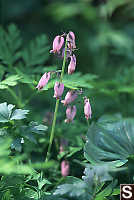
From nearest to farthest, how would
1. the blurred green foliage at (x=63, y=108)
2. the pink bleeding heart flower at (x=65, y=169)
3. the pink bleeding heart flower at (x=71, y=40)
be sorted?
1. the blurred green foliage at (x=63, y=108)
2. the pink bleeding heart flower at (x=71, y=40)
3. the pink bleeding heart flower at (x=65, y=169)

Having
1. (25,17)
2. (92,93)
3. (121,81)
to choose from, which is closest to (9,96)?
(92,93)

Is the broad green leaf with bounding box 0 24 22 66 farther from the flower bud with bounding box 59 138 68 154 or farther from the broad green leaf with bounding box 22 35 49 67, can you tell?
the flower bud with bounding box 59 138 68 154

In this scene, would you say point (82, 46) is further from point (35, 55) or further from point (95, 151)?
point (95, 151)

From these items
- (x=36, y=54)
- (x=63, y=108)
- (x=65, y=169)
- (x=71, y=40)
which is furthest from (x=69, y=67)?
(x=63, y=108)

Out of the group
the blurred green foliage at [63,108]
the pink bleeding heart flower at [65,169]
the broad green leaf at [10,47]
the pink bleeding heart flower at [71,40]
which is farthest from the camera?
the broad green leaf at [10,47]

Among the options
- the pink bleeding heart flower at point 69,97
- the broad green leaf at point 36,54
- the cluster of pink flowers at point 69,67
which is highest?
the broad green leaf at point 36,54

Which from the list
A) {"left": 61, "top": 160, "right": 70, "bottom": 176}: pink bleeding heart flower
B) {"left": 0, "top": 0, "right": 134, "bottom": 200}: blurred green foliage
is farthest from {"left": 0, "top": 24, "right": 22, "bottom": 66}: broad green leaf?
{"left": 61, "top": 160, "right": 70, "bottom": 176}: pink bleeding heart flower

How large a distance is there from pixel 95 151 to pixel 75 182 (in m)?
0.20

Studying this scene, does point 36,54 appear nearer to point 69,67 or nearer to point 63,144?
point 63,144

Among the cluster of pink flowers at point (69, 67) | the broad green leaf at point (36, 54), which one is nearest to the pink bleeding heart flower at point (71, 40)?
the cluster of pink flowers at point (69, 67)

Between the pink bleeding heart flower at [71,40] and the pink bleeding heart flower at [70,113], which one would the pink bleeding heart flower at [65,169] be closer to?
the pink bleeding heart flower at [70,113]

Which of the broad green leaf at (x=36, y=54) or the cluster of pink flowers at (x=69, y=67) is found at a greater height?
the broad green leaf at (x=36, y=54)

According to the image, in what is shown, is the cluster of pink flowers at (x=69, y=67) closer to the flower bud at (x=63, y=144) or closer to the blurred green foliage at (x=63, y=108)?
the blurred green foliage at (x=63, y=108)

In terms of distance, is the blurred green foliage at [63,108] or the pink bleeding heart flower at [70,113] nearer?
the blurred green foliage at [63,108]
